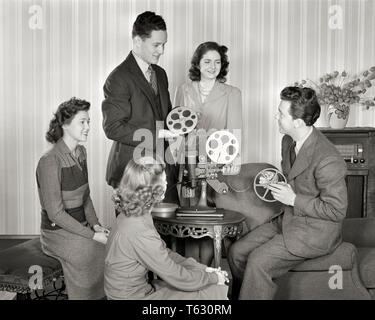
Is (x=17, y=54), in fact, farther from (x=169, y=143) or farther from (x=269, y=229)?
(x=269, y=229)

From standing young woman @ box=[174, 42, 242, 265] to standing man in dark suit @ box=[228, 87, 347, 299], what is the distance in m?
0.80

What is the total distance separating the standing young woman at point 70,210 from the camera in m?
3.11

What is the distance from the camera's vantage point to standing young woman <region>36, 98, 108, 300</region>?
3.11 metres

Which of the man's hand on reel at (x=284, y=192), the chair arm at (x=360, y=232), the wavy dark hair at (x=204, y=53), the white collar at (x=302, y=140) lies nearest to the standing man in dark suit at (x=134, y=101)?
the wavy dark hair at (x=204, y=53)

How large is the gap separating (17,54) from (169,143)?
2.71m

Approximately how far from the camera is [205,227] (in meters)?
3.09

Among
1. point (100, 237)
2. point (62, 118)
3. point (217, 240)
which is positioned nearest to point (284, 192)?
point (217, 240)

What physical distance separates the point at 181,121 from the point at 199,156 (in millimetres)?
237

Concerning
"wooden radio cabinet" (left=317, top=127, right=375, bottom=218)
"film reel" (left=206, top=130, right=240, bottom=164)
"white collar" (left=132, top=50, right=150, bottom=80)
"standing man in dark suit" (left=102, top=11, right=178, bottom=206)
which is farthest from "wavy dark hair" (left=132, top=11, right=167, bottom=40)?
"wooden radio cabinet" (left=317, top=127, right=375, bottom=218)

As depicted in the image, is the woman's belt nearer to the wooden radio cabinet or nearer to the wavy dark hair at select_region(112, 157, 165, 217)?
the wavy dark hair at select_region(112, 157, 165, 217)

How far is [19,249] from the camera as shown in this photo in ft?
10.6
